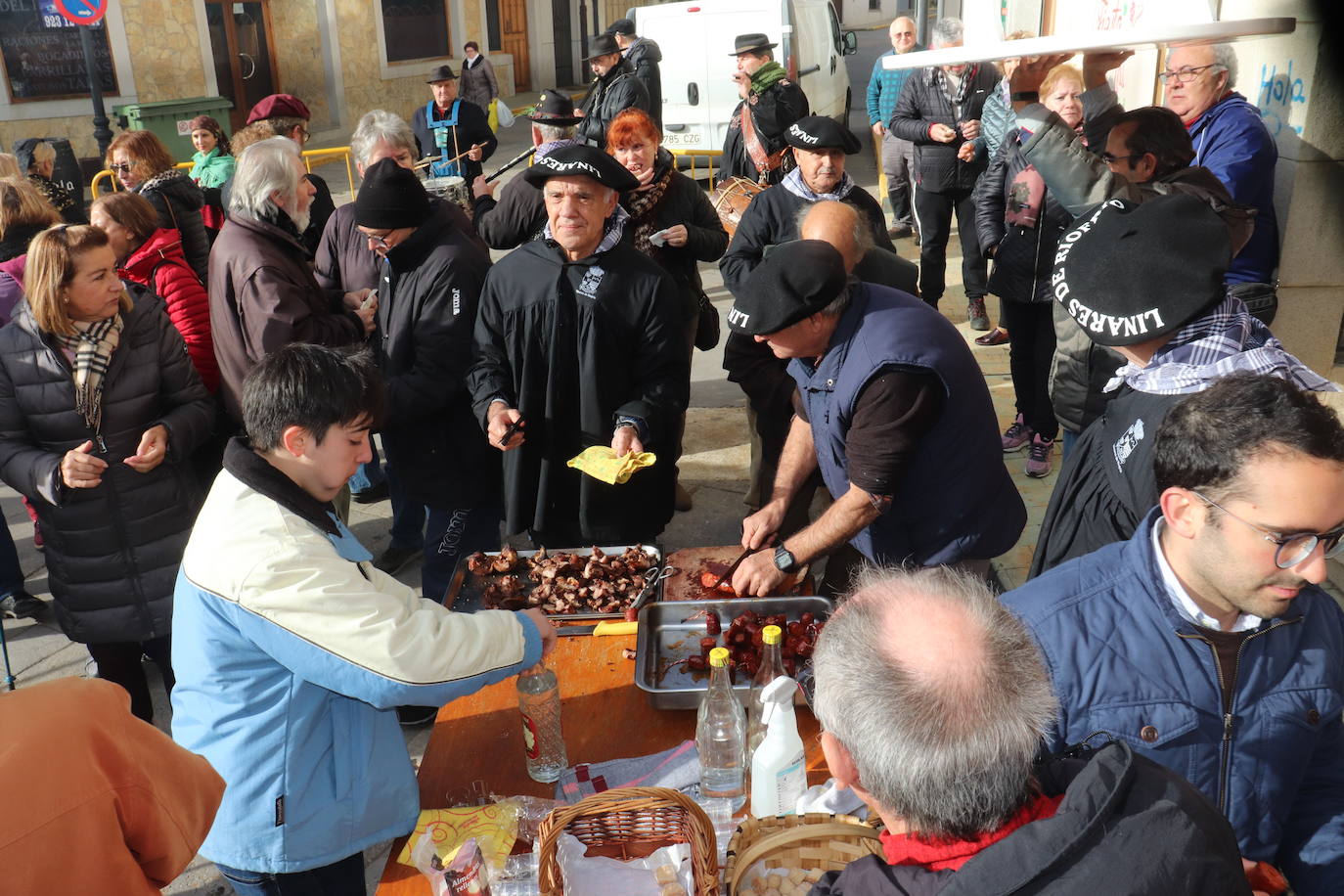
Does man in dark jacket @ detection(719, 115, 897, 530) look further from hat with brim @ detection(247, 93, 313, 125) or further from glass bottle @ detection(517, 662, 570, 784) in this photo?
hat with brim @ detection(247, 93, 313, 125)

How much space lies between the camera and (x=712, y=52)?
1265 centimetres

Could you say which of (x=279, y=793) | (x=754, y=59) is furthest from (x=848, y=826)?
(x=754, y=59)

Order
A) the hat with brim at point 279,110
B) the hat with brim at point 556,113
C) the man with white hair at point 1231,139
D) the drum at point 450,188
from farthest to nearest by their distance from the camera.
→ the drum at point 450,188 < the hat with brim at point 556,113 < the hat with brim at point 279,110 < the man with white hair at point 1231,139

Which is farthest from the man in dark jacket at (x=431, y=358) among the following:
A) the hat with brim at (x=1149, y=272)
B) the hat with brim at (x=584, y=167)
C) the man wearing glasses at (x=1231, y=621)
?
the man wearing glasses at (x=1231, y=621)

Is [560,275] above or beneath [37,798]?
above

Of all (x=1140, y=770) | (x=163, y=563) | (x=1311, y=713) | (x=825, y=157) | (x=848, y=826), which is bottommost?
(x=163, y=563)

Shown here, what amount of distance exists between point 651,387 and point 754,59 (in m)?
4.57

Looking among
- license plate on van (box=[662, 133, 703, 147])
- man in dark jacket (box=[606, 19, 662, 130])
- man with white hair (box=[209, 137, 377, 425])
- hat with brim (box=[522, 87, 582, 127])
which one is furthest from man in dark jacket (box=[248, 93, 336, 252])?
license plate on van (box=[662, 133, 703, 147])

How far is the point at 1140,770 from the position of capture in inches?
61.4

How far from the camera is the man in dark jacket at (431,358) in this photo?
421 cm

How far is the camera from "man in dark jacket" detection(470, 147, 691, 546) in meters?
4.00

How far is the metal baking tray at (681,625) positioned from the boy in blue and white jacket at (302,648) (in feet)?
1.60

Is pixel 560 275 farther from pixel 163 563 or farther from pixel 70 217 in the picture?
pixel 70 217

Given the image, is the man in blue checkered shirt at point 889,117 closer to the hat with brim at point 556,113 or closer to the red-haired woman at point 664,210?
the hat with brim at point 556,113
